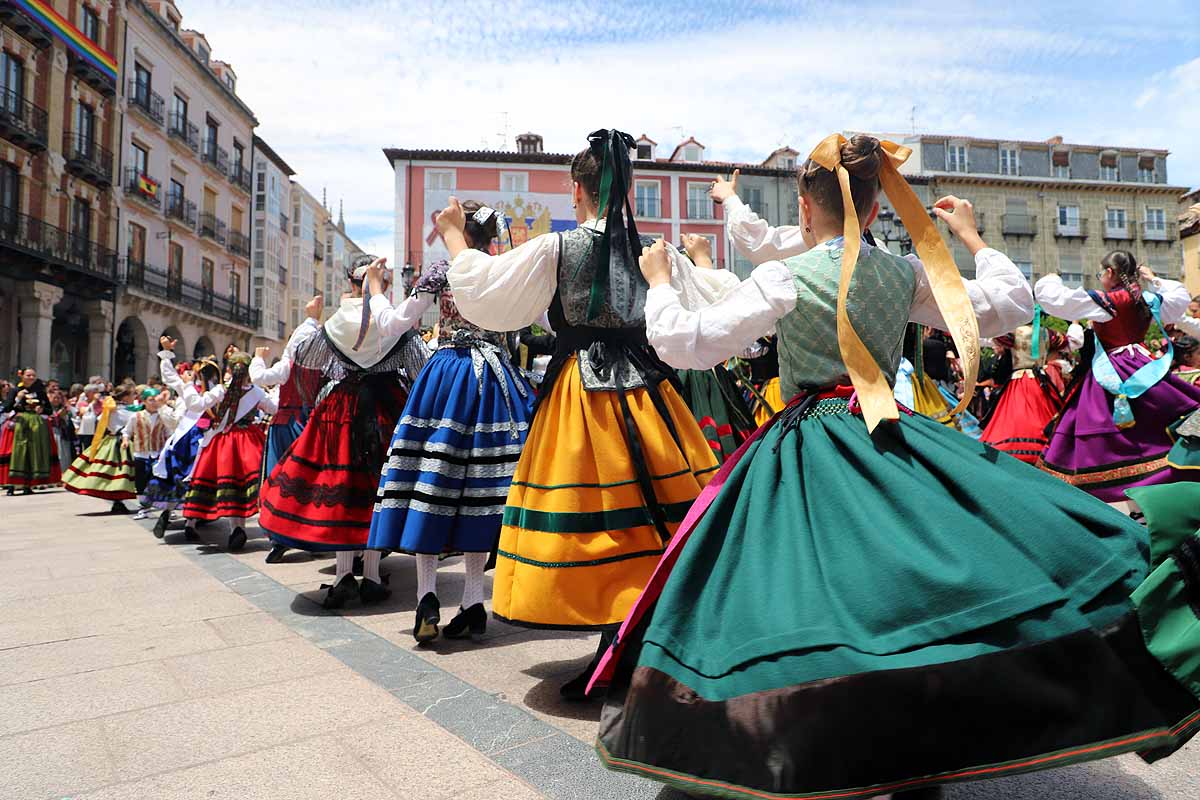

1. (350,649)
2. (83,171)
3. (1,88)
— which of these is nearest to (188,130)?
(83,171)

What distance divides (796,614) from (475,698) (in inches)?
64.1

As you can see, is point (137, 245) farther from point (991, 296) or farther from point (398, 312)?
point (991, 296)

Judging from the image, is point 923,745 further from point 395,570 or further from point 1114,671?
point 395,570

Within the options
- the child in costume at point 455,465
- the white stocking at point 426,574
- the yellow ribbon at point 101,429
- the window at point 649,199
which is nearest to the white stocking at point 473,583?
the child in costume at point 455,465

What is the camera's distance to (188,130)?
3228 cm

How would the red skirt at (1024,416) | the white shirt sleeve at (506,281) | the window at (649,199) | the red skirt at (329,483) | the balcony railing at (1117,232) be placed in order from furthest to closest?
the balcony railing at (1117,232), the window at (649,199), the red skirt at (1024,416), the red skirt at (329,483), the white shirt sleeve at (506,281)

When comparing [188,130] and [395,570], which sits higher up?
[188,130]

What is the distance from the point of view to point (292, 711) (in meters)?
2.79

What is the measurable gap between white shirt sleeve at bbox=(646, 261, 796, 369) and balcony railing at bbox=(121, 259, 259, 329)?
29.9 meters

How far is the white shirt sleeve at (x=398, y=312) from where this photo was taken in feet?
13.3

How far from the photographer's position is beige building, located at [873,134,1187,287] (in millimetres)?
42375

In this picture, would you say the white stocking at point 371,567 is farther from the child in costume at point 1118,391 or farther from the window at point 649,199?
the window at point 649,199

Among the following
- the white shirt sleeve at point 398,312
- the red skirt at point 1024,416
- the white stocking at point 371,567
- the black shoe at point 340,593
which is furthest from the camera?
the red skirt at point 1024,416

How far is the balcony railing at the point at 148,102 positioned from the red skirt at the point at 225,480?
26075 mm
